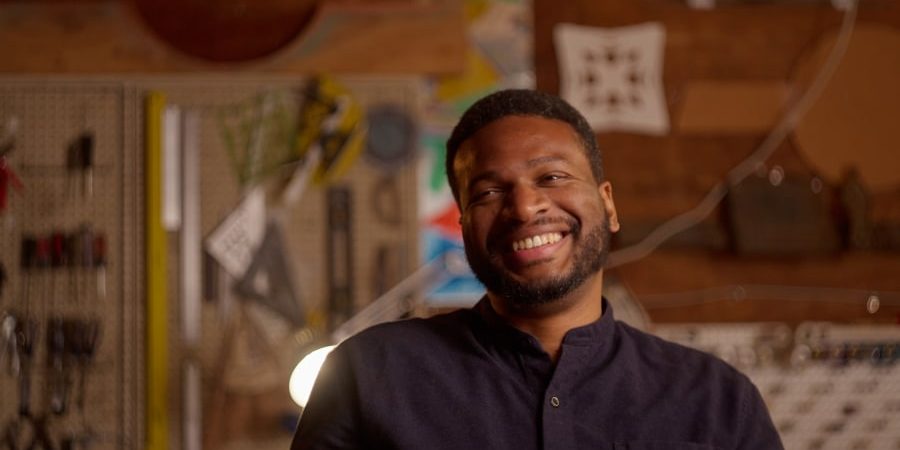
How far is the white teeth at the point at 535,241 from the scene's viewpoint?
1.34m

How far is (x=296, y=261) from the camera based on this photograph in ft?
7.97

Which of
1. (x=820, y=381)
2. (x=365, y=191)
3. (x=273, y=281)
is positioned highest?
(x=365, y=191)

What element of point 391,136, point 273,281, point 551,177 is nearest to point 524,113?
point 551,177

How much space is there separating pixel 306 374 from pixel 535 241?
0.78m

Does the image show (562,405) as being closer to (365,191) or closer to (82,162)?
(365,191)

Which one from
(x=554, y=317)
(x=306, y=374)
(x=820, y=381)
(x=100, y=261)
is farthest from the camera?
(x=820, y=381)

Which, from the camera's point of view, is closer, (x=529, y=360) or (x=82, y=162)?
(x=529, y=360)

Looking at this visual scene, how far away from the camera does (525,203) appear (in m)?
1.34

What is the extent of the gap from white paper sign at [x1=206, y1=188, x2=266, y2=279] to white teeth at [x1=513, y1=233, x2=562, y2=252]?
1242 mm

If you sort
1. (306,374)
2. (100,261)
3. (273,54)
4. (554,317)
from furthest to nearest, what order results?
1. (273,54)
2. (100,261)
3. (306,374)
4. (554,317)

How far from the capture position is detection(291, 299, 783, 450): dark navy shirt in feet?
4.28

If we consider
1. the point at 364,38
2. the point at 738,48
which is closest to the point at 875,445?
the point at 738,48

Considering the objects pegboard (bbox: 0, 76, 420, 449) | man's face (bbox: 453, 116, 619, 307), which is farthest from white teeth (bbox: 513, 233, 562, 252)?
pegboard (bbox: 0, 76, 420, 449)

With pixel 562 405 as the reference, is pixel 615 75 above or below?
above
